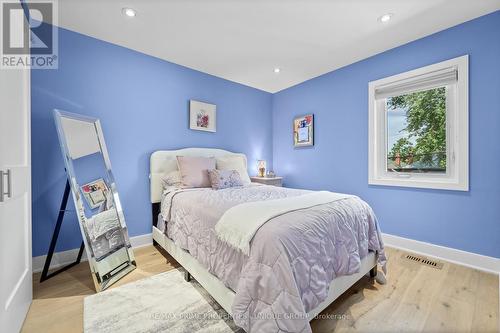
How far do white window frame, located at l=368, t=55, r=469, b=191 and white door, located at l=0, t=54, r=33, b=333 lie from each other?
3449mm

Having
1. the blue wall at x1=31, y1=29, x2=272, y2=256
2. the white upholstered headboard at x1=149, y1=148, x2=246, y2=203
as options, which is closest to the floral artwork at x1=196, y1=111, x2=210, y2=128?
the blue wall at x1=31, y1=29, x2=272, y2=256

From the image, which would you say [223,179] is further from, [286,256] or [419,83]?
[419,83]

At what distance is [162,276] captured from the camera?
2.01 meters

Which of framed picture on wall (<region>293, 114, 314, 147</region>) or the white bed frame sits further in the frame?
framed picture on wall (<region>293, 114, 314, 147</region>)

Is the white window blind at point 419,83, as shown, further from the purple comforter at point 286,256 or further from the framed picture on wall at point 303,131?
the purple comforter at point 286,256

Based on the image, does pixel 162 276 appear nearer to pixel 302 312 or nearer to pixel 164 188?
pixel 164 188

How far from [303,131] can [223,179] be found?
1.85 meters

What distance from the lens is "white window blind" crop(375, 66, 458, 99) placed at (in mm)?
2311

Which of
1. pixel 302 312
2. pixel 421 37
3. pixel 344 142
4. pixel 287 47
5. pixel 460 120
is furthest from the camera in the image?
pixel 344 142

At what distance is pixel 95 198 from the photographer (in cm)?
206

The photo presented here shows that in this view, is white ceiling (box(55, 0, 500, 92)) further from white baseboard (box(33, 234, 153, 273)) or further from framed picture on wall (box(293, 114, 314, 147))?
white baseboard (box(33, 234, 153, 273))

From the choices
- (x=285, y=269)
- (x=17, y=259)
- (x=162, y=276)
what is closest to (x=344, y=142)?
(x=285, y=269)

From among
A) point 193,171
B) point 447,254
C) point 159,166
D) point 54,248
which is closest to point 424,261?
point 447,254

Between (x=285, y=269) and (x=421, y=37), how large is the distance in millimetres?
3008
